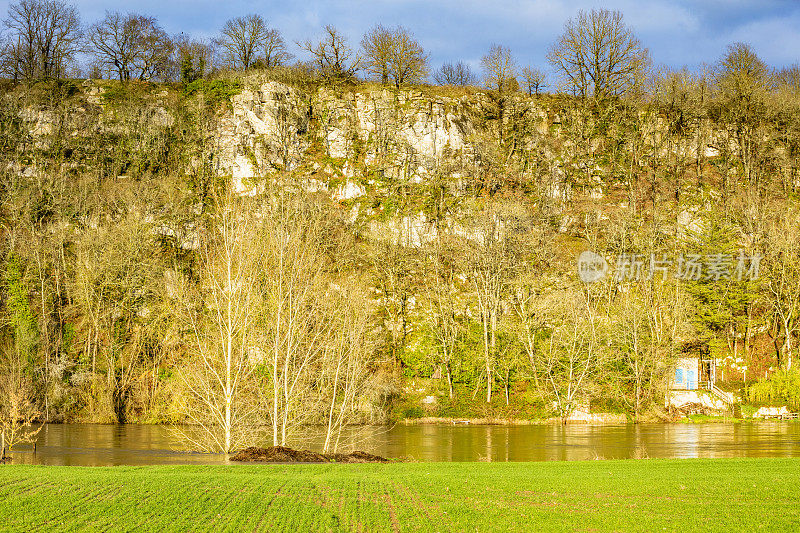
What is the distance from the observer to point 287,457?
27234 mm

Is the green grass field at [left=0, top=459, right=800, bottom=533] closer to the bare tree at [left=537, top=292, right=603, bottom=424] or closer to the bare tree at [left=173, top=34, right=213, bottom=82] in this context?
the bare tree at [left=537, top=292, right=603, bottom=424]

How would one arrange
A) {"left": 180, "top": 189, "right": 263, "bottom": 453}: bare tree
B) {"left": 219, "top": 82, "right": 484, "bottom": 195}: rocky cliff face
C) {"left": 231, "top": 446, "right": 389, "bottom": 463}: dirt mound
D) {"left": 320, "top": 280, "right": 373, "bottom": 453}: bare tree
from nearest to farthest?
{"left": 231, "top": 446, "right": 389, "bottom": 463}: dirt mound, {"left": 180, "top": 189, "right": 263, "bottom": 453}: bare tree, {"left": 320, "top": 280, "right": 373, "bottom": 453}: bare tree, {"left": 219, "top": 82, "right": 484, "bottom": 195}: rocky cliff face

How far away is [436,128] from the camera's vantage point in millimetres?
78875

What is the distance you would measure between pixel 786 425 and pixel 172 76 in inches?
3369

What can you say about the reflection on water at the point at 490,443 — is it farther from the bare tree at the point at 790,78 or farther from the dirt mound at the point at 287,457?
the bare tree at the point at 790,78

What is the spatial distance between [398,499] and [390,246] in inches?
1695

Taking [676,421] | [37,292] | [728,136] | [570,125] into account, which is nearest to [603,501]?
[676,421]

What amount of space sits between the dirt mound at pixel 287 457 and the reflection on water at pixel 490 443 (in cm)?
109

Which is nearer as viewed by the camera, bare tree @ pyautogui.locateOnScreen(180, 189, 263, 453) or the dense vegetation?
bare tree @ pyautogui.locateOnScreen(180, 189, 263, 453)

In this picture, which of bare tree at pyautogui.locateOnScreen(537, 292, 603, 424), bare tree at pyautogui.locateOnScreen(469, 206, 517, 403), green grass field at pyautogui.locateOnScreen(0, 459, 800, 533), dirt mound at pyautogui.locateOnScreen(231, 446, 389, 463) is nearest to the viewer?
green grass field at pyautogui.locateOnScreen(0, 459, 800, 533)

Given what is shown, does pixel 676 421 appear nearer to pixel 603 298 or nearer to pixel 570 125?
pixel 603 298

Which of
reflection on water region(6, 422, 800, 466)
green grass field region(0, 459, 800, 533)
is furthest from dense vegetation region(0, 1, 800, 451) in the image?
green grass field region(0, 459, 800, 533)

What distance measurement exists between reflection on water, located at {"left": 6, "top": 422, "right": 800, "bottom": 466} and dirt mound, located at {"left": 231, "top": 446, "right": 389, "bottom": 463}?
1092mm

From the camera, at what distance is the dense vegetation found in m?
37.1
